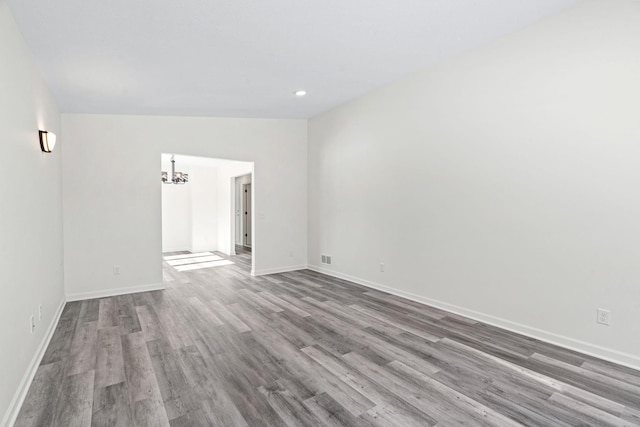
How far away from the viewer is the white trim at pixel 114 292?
175 inches

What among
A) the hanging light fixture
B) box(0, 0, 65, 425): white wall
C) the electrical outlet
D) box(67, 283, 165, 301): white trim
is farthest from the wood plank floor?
the hanging light fixture

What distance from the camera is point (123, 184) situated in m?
4.75

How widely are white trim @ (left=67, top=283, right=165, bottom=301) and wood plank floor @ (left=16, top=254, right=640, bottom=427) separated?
25.1 inches

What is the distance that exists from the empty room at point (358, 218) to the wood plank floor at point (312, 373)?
2 centimetres

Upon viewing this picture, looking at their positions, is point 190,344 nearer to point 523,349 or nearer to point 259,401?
point 259,401

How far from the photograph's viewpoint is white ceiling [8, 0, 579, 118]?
2.46m

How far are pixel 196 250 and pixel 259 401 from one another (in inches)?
285

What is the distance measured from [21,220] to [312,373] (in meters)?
2.41

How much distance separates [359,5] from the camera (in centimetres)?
255

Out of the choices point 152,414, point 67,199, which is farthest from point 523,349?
point 67,199

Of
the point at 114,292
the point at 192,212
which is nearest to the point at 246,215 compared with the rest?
the point at 192,212

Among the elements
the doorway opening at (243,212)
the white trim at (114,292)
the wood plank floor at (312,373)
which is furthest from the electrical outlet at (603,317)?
the doorway opening at (243,212)

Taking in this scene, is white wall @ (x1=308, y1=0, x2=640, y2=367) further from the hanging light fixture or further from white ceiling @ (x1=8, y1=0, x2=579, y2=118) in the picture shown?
the hanging light fixture

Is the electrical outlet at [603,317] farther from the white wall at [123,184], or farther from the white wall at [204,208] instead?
the white wall at [204,208]
